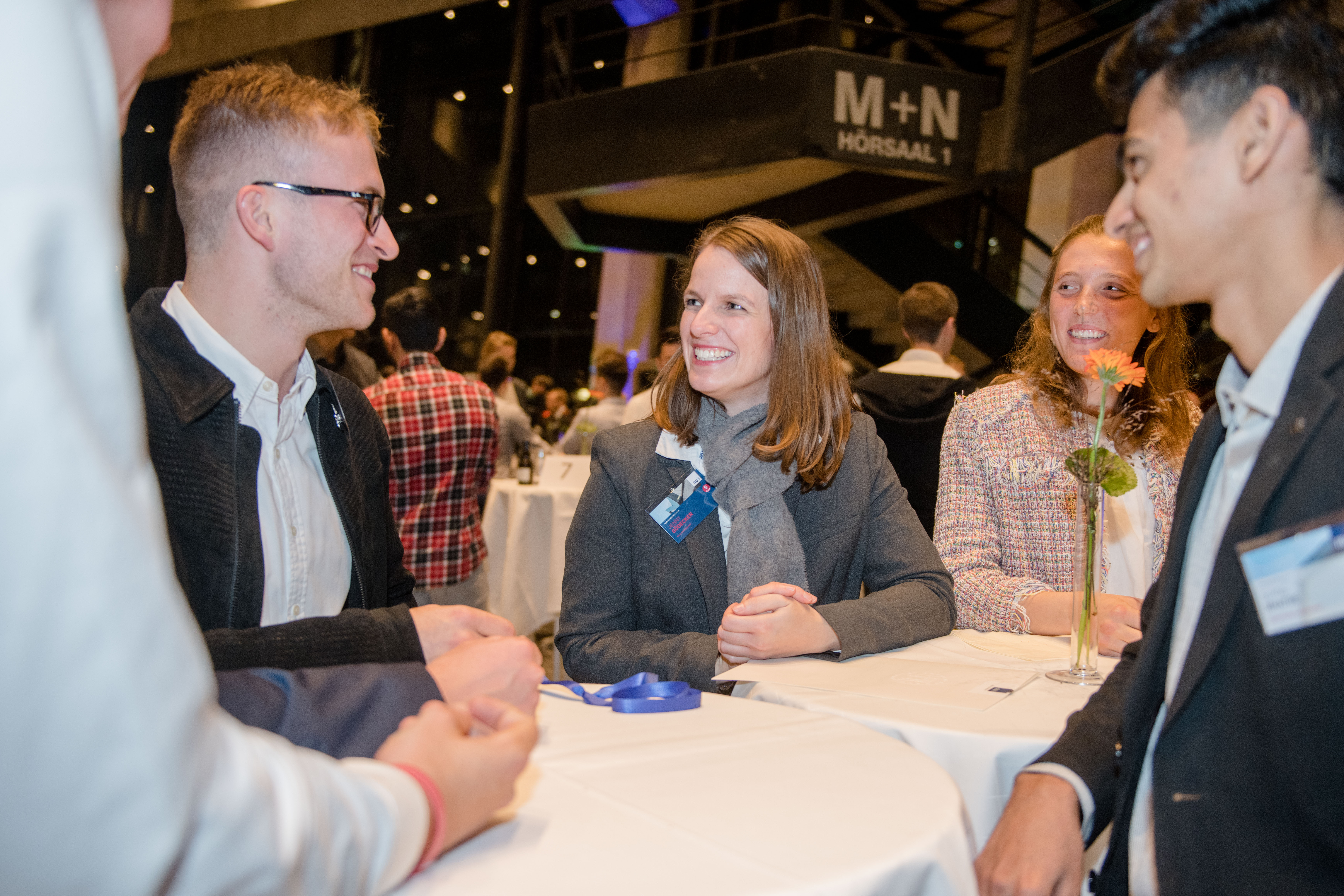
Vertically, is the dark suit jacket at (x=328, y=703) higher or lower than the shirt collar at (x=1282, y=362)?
lower

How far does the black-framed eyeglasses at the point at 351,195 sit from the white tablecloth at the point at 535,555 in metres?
3.27

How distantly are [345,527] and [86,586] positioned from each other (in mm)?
1350

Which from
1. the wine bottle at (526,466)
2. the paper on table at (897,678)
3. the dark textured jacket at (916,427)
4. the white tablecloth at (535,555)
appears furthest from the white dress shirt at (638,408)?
the paper on table at (897,678)

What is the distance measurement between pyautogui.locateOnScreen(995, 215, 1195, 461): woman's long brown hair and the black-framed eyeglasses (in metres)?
1.65

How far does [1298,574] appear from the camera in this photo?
91 cm

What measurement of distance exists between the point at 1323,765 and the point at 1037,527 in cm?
137

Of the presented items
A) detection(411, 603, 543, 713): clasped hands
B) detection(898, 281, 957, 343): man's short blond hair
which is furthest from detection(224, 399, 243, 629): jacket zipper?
detection(898, 281, 957, 343): man's short blond hair

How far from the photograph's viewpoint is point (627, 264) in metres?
13.3

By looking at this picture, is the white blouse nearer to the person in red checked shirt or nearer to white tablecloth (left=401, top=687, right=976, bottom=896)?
white tablecloth (left=401, top=687, right=976, bottom=896)

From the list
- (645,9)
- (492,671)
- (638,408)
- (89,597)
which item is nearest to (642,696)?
(492,671)

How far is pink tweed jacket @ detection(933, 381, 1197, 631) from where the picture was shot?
2.21m

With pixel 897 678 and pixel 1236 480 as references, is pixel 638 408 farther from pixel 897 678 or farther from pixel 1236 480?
pixel 1236 480

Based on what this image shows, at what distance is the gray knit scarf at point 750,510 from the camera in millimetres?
2039

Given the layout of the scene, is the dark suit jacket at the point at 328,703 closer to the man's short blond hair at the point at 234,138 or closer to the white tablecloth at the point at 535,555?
the man's short blond hair at the point at 234,138
